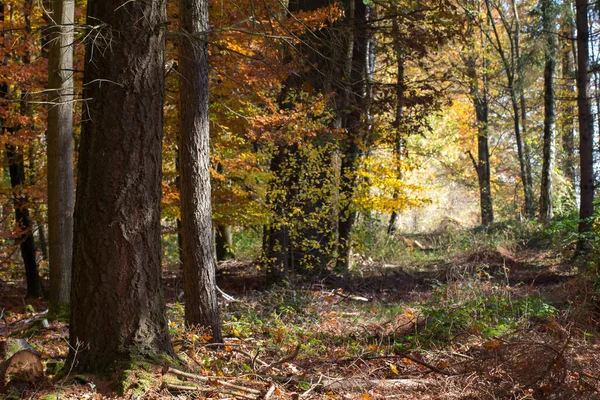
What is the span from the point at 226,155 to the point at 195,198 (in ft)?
15.6

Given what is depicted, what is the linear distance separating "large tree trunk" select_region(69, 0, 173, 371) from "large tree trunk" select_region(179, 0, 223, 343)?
2.23 m

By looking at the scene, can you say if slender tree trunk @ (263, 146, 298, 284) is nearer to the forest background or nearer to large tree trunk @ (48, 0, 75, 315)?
the forest background

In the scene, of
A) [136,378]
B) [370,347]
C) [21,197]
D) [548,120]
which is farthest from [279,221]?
[548,120]

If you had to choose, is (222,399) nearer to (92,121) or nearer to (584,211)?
(92,121)

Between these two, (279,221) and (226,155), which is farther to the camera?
(226,155)

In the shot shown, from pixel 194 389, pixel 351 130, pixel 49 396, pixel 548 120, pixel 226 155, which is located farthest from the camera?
pixel 548 120

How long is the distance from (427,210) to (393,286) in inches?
1176

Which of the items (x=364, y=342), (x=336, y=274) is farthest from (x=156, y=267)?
(x=336, y=274)

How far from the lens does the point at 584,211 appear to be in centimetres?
1208

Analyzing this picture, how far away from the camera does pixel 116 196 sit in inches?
171

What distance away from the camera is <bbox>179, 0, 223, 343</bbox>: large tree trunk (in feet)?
22.2

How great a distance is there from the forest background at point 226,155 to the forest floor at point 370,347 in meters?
0.13

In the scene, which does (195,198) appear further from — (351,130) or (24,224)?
(351,130)

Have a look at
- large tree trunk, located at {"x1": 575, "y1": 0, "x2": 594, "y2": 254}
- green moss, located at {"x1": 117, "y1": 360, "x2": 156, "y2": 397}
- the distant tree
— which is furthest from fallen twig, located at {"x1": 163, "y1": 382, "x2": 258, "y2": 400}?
large tree trunk, located at {"x1": 575, "y1": 0, "x2": 594, "y2": 254}
